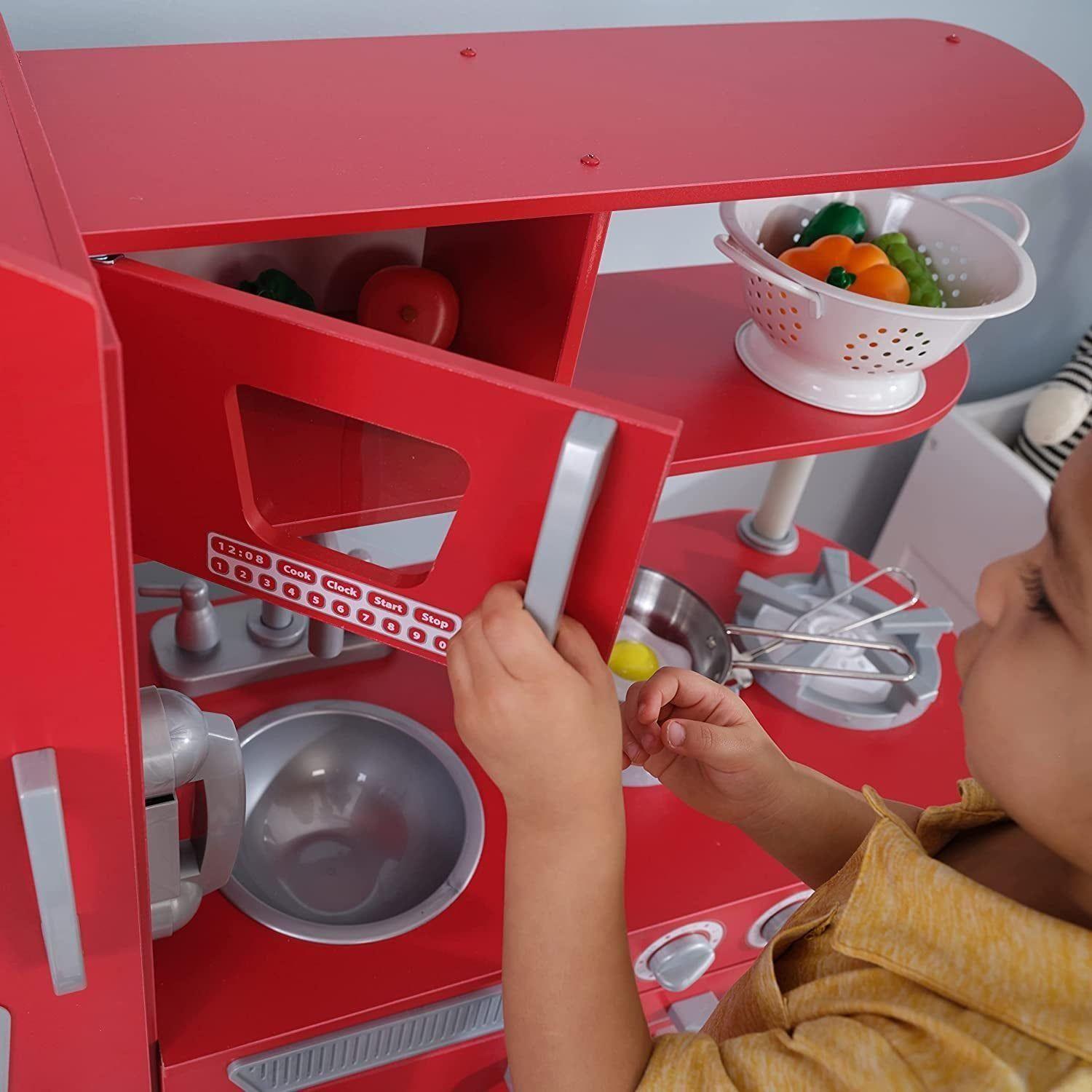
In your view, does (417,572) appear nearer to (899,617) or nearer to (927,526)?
(899,617)

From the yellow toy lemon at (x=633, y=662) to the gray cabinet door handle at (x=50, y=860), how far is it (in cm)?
69

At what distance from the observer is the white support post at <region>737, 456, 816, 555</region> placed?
4.82ft

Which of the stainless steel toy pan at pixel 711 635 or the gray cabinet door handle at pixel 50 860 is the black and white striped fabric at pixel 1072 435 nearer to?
the stainless steel toy pan at pixel 711 635

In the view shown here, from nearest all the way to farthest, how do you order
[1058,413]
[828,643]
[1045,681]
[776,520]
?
[1045,681]
[828,643]
[776,520]
[1058,413]

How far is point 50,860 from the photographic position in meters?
0.56

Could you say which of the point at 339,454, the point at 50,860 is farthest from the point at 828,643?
the point at 50,860

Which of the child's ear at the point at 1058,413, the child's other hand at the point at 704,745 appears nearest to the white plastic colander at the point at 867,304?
the child's other hand at the point at 704,745

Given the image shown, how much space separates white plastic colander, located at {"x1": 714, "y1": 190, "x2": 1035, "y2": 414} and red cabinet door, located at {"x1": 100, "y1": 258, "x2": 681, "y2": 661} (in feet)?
1.47

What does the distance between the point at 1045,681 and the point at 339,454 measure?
48cm

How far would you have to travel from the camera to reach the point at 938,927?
2.11ft

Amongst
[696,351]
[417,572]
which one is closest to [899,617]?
[696,351]

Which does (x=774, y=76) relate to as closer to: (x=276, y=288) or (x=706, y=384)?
(x=706, y=384)

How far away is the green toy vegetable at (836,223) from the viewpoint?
1.08 meters

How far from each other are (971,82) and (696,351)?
0.36 metres
